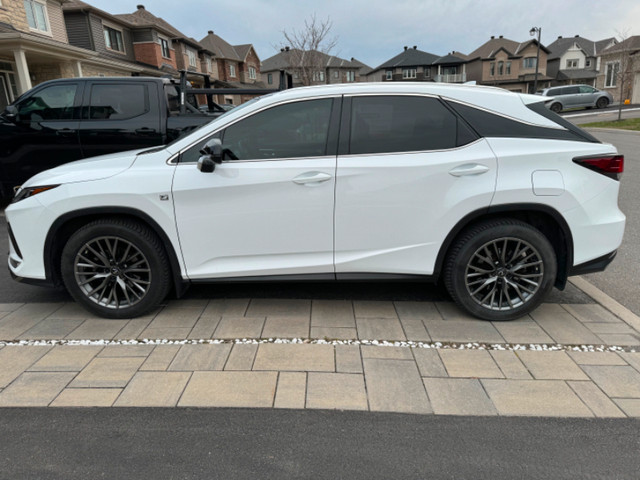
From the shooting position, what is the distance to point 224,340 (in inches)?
132

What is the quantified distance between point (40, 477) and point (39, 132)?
19.5ft

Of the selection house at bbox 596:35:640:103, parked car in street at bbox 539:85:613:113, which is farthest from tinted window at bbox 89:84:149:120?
house at bbox 596:35:640:103

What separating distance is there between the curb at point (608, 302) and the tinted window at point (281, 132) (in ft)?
9.21

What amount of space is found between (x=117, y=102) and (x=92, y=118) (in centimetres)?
44

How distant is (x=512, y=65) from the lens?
56.2 m

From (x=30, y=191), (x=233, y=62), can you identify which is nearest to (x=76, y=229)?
(x=30, y=191)

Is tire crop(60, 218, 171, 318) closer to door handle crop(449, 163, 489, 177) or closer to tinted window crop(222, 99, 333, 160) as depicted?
tinted window crop(222, 99, 333, 160)

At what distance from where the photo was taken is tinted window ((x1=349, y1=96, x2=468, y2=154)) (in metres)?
3.39

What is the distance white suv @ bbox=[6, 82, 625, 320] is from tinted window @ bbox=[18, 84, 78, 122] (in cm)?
369

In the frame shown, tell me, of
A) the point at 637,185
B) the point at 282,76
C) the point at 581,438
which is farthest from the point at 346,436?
the point at 637,185

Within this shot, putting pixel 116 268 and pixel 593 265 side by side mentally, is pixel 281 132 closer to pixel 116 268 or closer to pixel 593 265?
pixel 116 268

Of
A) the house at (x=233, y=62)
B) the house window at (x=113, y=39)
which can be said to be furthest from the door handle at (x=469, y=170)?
the house at (x=233, y=62)

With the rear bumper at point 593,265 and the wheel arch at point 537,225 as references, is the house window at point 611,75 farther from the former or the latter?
the wheel arch at point 537,225

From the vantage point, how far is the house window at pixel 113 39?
24875 millimetres
